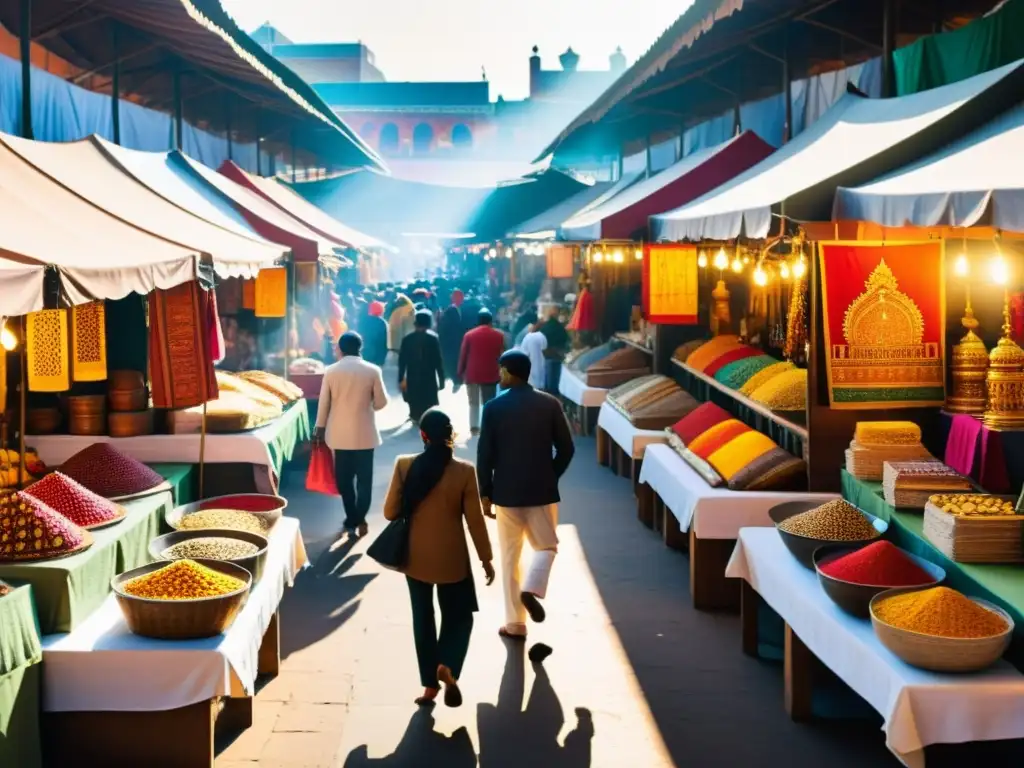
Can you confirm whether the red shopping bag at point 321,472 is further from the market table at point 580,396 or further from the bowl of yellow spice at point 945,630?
the bowl of yellow spice at point 945,630

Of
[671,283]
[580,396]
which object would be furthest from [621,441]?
[580,396]

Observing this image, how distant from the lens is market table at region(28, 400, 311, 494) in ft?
26.4

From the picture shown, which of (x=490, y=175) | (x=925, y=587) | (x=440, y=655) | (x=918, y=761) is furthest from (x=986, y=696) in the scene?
(x=490, y=175)

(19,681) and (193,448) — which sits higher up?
(193,448)

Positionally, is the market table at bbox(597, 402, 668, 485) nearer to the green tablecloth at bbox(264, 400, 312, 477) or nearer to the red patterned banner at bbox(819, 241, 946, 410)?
the green tablecloth at bbox(264, 400, 312, 477)

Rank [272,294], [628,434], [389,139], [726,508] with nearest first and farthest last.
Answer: [726,508] < [628,434] < [272,294] < [389,139]

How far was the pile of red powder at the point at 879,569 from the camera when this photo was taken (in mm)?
5047

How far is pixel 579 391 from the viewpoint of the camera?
13633 mm

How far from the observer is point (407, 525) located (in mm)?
5625

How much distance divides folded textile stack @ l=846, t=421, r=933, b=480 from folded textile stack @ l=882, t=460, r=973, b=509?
37 cm

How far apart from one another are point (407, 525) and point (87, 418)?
3571mm

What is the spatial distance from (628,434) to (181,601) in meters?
6.16

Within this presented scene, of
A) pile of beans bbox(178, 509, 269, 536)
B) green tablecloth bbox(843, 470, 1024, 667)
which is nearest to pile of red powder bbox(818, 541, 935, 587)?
green tablecloth bbox(843, 470, 1024, 667)

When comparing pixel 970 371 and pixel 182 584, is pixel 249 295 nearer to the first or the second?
pixel 182 584
